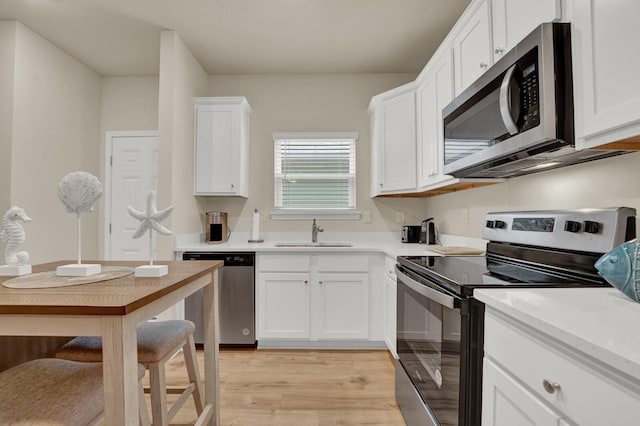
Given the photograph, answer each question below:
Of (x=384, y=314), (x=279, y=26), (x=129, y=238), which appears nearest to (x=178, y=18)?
(x=279, y=26)

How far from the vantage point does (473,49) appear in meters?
1.85

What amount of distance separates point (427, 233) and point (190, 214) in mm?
2186

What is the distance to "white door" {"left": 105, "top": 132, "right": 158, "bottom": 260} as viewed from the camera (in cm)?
370

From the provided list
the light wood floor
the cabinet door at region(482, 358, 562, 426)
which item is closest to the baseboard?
the light wood floor

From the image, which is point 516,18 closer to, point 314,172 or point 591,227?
point 591,227

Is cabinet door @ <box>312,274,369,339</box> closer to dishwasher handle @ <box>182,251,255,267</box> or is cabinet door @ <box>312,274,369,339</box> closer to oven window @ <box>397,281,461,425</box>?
dishwasher handle @ <box>182,251,255,267</box>

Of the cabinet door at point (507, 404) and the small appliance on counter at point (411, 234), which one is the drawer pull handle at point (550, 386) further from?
the small appliance on counter at point (411, 234)

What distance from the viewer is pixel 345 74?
11.6ft

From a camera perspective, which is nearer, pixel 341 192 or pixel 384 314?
pixel 384 314

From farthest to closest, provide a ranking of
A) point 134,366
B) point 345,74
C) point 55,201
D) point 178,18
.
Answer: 1. point 345,74
2. point 55,201
3. point 178,18
4. point 134,366

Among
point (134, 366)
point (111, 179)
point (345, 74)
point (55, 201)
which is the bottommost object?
point (134, 366)

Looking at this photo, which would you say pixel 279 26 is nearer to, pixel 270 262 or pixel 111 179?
pixel 270 262

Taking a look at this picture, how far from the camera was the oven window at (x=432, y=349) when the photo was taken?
120 centimetres

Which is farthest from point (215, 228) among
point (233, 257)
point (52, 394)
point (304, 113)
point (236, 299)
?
point (52, 394)
